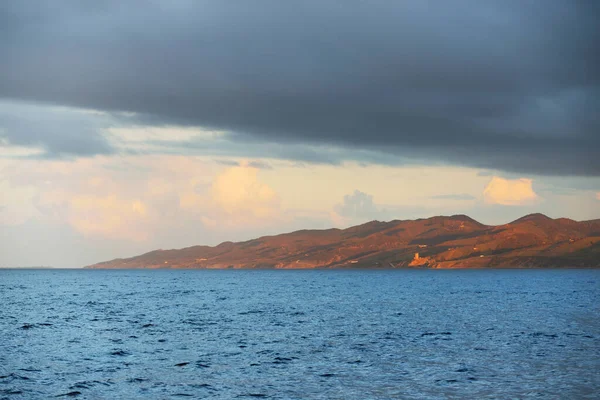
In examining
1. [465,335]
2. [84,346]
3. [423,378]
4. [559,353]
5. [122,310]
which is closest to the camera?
[423,378]

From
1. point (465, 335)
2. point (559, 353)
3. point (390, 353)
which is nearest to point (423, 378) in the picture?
point (390, 353)

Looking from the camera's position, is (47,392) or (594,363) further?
(594,363)

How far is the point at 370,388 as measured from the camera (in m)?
44.7

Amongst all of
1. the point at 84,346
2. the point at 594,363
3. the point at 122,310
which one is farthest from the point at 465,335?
the point at 122,310

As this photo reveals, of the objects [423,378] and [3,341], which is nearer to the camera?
[423,378]

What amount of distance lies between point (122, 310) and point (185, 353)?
5895cm

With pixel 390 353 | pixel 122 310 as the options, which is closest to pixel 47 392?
pixel 390 353

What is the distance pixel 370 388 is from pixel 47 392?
22.0 meters

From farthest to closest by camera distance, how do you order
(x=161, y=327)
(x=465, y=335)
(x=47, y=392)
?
(x=161, y=327) < (x=465, y=335) < (x=47, y=392)

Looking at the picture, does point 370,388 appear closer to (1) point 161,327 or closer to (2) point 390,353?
(2) point 390,353

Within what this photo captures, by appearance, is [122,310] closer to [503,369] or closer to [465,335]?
[465,335]

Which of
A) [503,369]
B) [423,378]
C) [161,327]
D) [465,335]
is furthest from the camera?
[161,327]

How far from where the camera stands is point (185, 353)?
2425 inches

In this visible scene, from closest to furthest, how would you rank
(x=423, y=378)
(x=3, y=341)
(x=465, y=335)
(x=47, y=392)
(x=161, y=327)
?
(x=47, y=392) < (x=423, y=378) < (x=3, y=341) < (x=465, y=335) < (x=161, y=327)
